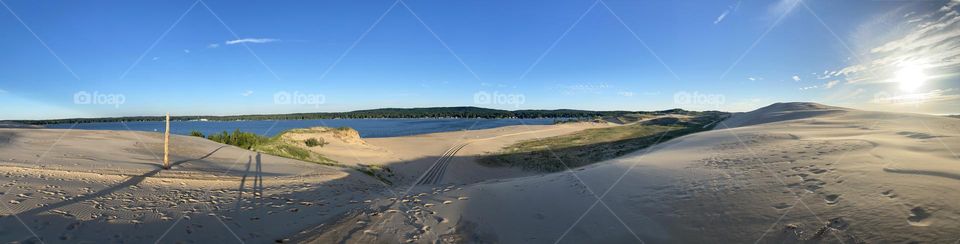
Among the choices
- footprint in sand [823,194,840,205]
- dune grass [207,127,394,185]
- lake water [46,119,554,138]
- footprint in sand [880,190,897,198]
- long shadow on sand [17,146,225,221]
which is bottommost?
lake water [46,119,554,138]

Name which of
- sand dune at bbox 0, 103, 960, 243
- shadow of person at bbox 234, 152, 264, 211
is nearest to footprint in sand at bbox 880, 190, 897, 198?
sand dune at bbox 0, 103, 960, 243

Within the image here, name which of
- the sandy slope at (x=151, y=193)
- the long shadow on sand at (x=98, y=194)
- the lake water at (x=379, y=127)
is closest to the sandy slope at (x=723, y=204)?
the sandy slope at (x=151, y=193)

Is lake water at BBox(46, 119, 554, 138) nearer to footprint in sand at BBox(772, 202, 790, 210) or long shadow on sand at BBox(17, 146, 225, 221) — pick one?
long shadow on sand at BBox(17, 146, 225, 221)

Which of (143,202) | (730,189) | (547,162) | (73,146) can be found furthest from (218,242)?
(547,162)

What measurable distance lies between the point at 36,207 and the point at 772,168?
1242 cm

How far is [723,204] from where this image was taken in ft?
17.4

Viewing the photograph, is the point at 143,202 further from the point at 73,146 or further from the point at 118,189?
the point at 73,146

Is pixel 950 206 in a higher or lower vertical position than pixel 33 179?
higher

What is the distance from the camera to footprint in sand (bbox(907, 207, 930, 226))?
3.67 m

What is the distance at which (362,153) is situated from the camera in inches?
1004

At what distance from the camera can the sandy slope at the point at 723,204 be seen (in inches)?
159

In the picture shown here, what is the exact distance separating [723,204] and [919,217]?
184 centimetres

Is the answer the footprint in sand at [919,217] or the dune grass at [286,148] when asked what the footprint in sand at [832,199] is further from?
the dune grass at [286,148]

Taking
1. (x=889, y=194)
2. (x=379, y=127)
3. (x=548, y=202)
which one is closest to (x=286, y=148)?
(x=548, y=202)
